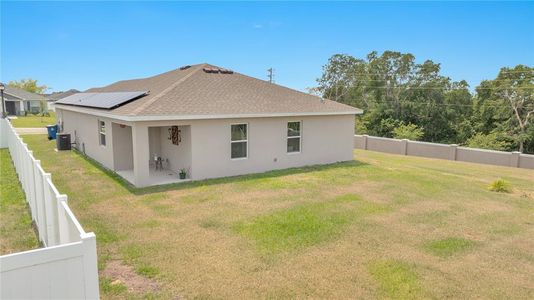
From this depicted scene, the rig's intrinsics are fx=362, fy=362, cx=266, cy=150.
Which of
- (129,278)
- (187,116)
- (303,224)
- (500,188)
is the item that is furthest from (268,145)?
(129,278)

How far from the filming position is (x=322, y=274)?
5672mm

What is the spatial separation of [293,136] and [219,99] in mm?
Answer: 3386

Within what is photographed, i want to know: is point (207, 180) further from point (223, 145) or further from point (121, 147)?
point (121, 147)

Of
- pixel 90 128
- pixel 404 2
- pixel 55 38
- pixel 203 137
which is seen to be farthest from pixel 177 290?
pixel 55 38

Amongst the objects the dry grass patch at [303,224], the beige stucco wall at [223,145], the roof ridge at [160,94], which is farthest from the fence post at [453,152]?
the roof ridge at [160,94]

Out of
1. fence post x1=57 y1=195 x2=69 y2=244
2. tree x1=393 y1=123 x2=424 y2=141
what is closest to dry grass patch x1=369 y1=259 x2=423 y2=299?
fence post x1=57 y1=195 x2=69 y2=244

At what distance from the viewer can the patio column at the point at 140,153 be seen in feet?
36.0

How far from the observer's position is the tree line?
33.5 m

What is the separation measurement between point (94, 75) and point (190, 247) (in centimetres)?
5334

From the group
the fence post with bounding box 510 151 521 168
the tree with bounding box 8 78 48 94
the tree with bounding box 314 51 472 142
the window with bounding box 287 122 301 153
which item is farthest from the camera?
the tree with bounding box 8 78 48 94

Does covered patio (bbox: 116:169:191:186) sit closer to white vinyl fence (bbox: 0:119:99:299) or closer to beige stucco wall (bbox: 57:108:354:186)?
beige stucco wall (bbox: 57:108:354:186)

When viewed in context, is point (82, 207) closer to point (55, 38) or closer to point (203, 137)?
point (203, 137)

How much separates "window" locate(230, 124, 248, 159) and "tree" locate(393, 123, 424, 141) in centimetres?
2246

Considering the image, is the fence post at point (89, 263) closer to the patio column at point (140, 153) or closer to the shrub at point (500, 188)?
the patio column at point (140, 153)
